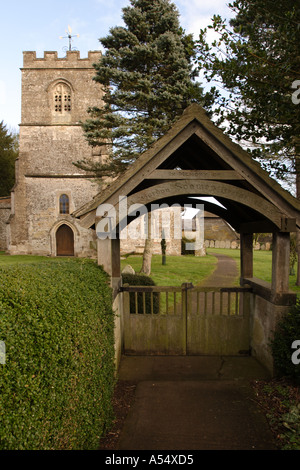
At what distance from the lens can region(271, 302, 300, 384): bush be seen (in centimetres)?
441

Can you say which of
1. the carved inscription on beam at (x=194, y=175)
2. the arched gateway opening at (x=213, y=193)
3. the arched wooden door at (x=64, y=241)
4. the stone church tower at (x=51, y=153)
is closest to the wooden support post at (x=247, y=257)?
the arched gateway opening at (x=213, y=193)

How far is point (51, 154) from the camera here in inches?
984

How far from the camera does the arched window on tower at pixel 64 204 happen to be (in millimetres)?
Result: 25078

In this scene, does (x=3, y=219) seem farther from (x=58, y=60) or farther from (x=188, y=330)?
(x=188, y=330)

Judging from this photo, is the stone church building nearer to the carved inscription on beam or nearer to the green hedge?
the carved inscription on beam

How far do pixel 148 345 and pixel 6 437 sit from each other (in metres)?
4.43

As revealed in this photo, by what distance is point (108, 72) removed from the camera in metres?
13.8

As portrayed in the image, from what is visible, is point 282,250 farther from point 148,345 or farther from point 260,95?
point 148,345

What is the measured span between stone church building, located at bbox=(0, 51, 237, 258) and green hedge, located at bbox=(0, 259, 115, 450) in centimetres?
2166

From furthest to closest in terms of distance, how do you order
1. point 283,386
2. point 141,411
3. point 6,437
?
1. point 283,386
2. point 141,411
3. point 6,437

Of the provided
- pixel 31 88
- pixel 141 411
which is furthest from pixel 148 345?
pixel 31 88

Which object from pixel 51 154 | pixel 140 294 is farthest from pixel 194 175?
pixel 51 154

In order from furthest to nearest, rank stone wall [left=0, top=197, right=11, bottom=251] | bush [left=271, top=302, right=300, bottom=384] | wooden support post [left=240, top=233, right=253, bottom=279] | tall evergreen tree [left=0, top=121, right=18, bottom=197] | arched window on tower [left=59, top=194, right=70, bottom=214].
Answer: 1. tall evergreen tree [left=0, top=121, right=18, bottom=197]
2. stone wall [left=0, top=197, right=11, bottom=251]
3. arched window on tower [left=59, top=194, right=70, bottom=214]
4. wooden support post [left=240, top=233, right=253, bottom=279]
5. bush [left=271, top=302, right=300, bottom=384]

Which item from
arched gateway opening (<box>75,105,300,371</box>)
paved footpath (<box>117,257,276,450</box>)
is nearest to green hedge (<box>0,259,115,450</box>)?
paved footpath (<box>117,257,276,450</box>)
